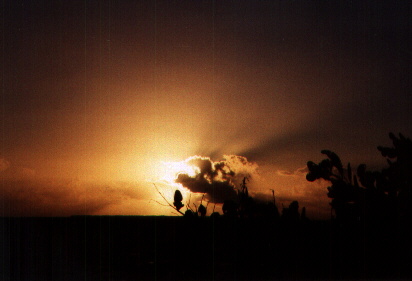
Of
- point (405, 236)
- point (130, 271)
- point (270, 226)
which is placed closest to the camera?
point (405, 236)

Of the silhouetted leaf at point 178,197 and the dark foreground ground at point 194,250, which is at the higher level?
the silhouetted leaf at point 178,197

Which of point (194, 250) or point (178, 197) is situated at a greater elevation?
point (178, 197)

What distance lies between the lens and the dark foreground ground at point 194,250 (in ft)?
12.3

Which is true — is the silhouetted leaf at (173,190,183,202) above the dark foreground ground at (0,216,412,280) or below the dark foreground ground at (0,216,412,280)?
above

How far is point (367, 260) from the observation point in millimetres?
3732

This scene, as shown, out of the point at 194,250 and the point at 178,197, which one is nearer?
the point at 194,250

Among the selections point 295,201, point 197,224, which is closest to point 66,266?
point 197,224

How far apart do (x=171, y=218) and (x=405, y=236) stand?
202cm

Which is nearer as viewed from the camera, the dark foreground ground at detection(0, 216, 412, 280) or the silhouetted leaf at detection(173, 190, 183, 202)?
the dark foreground ground at detection(0, 216, 412, 280)

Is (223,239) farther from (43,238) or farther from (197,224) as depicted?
(43,238)

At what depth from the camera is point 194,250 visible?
3924 mm

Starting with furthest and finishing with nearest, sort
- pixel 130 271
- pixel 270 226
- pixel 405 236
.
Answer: pixel 130 271
pixel 270 226
pixel 405 236

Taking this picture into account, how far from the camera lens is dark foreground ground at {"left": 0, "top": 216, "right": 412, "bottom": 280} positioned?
3.76 meters

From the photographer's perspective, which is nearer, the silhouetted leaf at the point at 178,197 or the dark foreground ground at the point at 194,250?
the dark foreground ground at the point at 194,250
